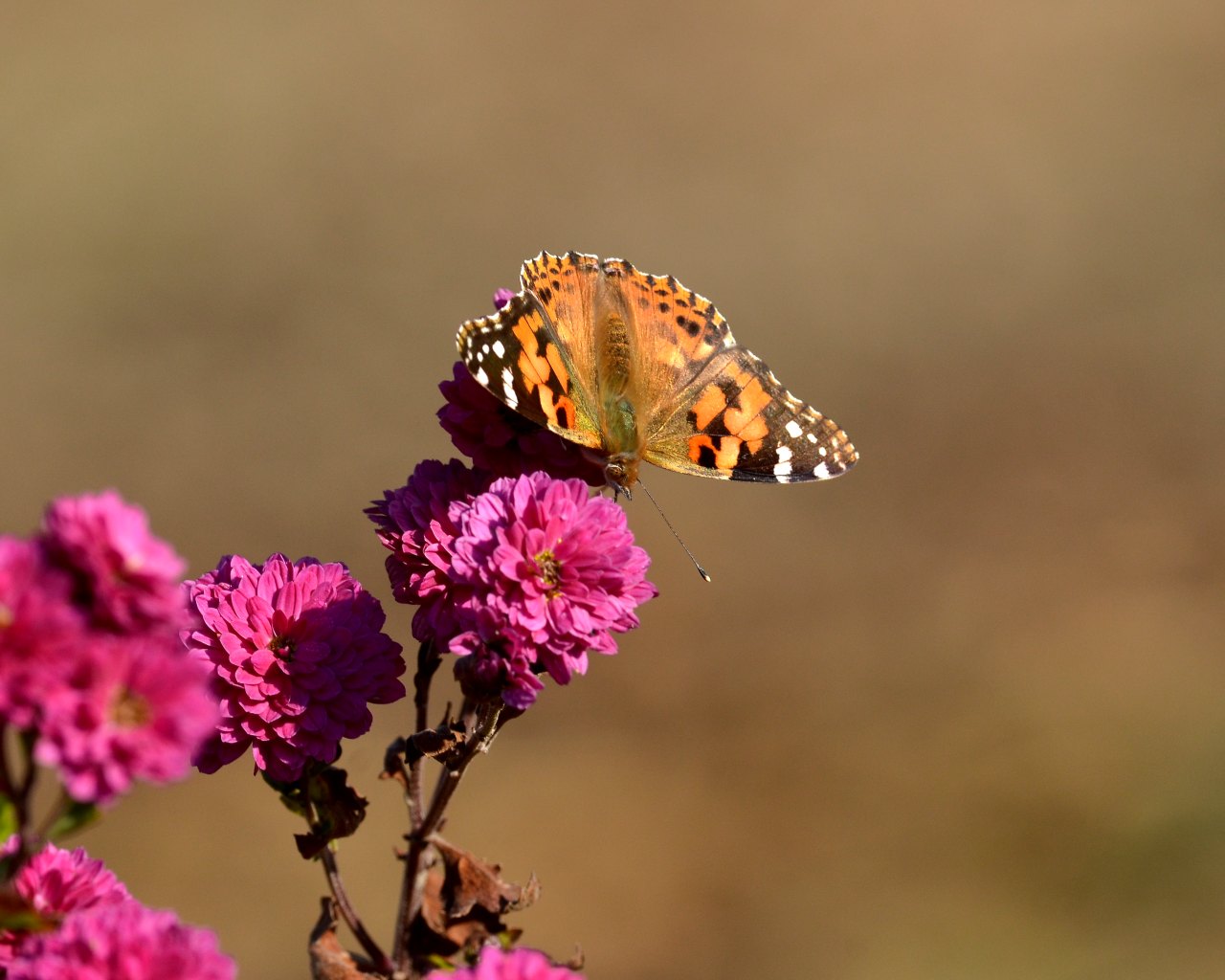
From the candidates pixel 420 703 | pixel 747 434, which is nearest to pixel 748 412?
pixel 747 434

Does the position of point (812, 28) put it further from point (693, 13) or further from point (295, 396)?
point (295, 396)

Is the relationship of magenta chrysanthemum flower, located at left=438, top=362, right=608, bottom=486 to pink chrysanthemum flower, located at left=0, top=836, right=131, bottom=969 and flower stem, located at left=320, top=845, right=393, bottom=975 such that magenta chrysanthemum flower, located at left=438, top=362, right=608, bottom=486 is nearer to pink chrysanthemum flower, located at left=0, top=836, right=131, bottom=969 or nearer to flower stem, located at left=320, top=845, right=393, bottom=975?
flower stem, located at left=320, top=845, right=393, bottom=975

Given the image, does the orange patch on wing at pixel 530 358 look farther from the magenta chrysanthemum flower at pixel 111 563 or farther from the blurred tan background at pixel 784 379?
the blurred tan background at pixel 784 379

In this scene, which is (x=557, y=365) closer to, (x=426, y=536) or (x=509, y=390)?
(x=509, y=390)

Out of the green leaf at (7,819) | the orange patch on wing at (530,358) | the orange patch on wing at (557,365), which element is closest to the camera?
the green leaf at (7,819)

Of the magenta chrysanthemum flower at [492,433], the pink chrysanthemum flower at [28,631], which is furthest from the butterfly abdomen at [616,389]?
the pink chrysanthemum flower at [28,631]

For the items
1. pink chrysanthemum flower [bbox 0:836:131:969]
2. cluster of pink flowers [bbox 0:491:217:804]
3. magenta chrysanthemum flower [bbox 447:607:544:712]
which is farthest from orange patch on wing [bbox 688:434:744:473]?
cluster of pink flowers [bbox 0:491:217:804]

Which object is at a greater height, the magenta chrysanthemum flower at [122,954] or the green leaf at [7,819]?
the green leaf at [7,819]
